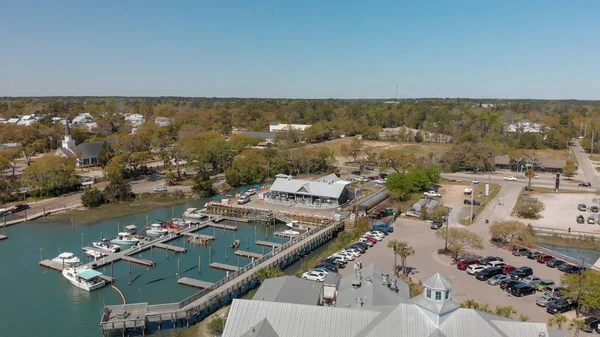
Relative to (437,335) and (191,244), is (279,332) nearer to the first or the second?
(437,335)

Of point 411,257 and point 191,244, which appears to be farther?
point 191,244

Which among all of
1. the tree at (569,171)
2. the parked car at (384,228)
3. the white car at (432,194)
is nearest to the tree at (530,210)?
the white car at (432,194)

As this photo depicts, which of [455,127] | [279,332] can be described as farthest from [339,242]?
[455,127]

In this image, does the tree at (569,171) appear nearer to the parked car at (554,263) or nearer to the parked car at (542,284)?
the parked car at (554,263)

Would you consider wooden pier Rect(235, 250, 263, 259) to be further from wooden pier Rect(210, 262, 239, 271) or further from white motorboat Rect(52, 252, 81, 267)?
white motorboat Rect(52, 252, 81, 267)

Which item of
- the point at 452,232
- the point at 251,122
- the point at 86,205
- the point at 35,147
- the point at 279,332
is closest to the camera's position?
the point at 279,332

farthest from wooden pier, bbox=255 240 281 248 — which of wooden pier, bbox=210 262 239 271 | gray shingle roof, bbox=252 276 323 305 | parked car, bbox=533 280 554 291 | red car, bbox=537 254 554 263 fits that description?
red car, bbox=537 254 554 263
